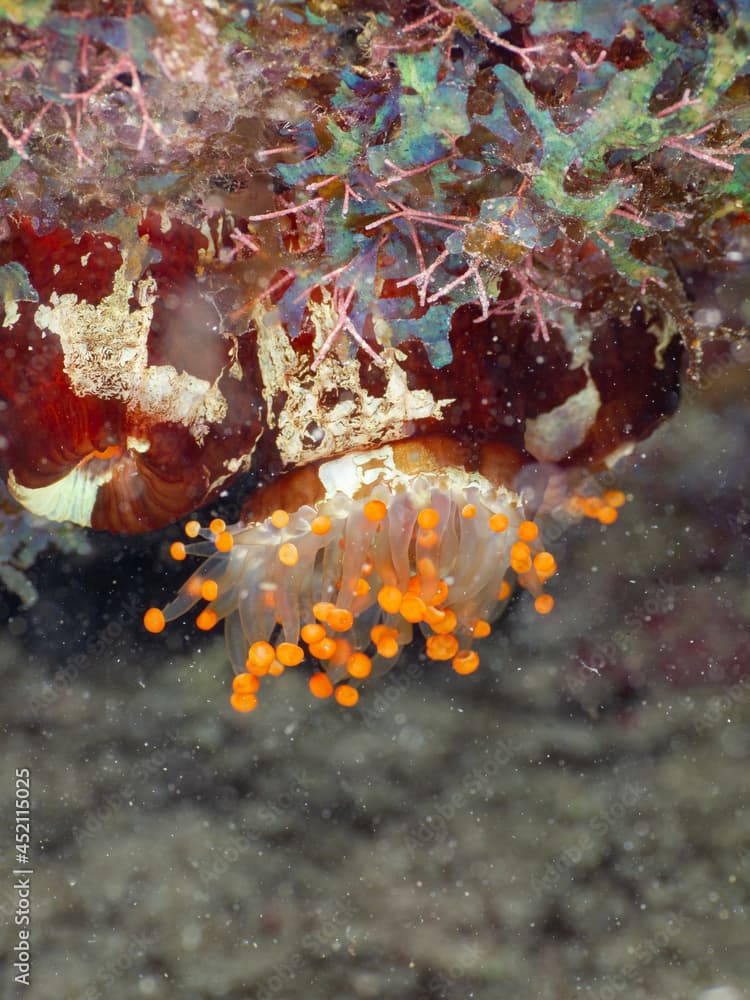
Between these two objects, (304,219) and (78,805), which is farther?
(78,805)

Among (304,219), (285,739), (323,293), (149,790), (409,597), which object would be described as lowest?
(149,790)

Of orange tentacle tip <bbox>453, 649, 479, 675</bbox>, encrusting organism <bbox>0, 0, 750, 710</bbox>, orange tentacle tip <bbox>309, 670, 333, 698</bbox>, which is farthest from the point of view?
orange tentacle tip <bbox>453, 649, 479, 675</bbox>

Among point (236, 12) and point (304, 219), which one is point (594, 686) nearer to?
point (304, 219)

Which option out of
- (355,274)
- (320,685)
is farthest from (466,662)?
(355,274)

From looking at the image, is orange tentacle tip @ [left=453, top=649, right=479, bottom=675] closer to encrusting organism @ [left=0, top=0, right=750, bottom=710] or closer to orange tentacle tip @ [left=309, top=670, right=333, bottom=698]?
encrusting organism @ [left=0, top=0, right=750, bottom=710]

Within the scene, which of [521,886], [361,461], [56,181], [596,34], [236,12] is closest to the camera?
[236,12]

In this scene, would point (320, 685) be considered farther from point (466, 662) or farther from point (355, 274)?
point (355, 274)

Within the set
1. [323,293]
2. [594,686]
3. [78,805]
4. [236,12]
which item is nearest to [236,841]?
[78,805]

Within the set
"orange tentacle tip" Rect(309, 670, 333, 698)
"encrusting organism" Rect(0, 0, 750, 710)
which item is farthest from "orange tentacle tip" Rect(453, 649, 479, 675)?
"orange tentacle tip" Rect(309, 670, 333, 698)

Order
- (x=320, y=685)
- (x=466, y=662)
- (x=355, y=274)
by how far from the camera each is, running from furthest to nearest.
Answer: (x=466, y=662) → (x=320, y=685) → (x=355, y=274)

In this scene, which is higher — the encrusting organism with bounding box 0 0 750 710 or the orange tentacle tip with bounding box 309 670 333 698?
the encrusting organism with bounding box 0 0 750 710

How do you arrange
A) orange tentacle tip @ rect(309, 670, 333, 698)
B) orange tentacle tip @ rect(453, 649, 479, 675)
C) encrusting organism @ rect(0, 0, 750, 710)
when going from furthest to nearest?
orange tentacle tip @ rect(453, 649, 479, 675)
orange tentacle tip @ rect(309, 670, 333, 698)
encrusting organism @ rect(0, 0, 750, 710)
